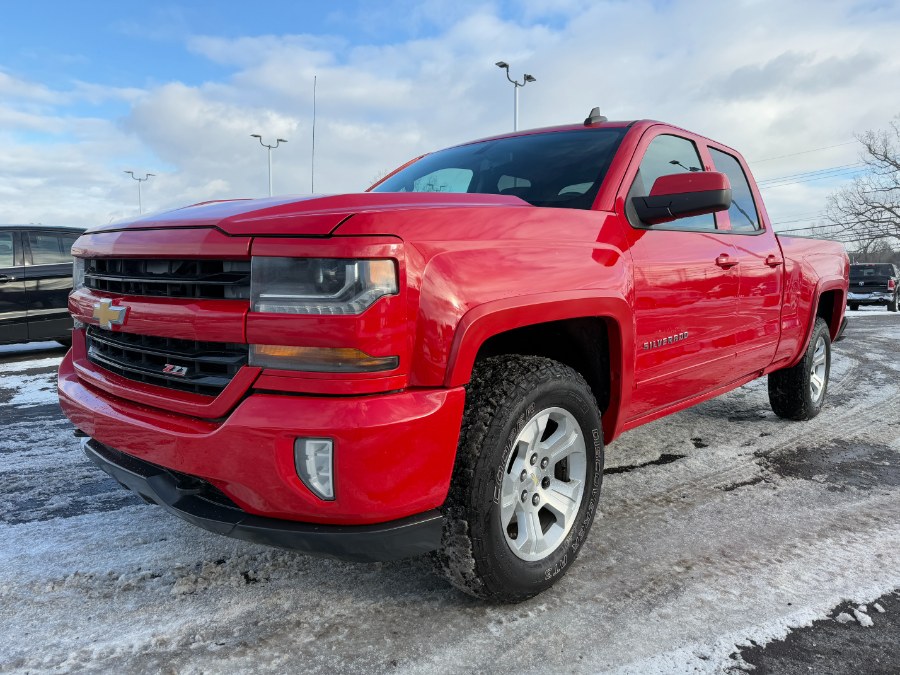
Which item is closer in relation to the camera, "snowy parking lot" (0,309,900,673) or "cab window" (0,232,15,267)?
"snowy parking lot" (0,309,900,673)

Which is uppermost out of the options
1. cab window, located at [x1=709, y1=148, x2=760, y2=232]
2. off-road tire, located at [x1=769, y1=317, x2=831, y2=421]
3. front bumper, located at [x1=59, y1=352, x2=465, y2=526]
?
cab window, located at [x1=709, y1=148, x2=760, y2=232]

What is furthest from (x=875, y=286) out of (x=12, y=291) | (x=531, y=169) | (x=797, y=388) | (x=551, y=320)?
(x=12, y=291)

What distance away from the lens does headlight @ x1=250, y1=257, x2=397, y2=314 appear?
1685 millimetres

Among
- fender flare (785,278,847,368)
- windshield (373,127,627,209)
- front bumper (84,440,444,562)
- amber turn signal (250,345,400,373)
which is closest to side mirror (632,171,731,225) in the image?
windshield (373,127,627,209)

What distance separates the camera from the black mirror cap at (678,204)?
2.53m

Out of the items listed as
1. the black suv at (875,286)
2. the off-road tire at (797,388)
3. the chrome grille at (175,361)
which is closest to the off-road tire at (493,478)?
the chrome grille at (175,361)

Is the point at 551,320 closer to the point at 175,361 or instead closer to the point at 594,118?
the point at 175,361

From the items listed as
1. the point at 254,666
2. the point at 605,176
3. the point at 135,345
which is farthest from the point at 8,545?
the point at 605,176

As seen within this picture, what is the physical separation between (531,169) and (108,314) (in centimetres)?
190

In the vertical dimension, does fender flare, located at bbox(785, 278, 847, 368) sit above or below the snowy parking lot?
above

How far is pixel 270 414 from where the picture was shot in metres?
1.70

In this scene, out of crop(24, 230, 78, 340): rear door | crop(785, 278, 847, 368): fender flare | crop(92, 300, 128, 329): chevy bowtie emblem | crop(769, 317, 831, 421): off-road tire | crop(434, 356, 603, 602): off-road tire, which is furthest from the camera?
crop(24, 230, 78, 340): rear door

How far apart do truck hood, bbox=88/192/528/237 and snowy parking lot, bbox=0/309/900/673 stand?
1.23 meters

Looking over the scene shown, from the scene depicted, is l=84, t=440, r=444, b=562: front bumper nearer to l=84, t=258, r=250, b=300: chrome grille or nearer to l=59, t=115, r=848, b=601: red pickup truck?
l=59, t=115, r=848, b=601: red pickup truck
